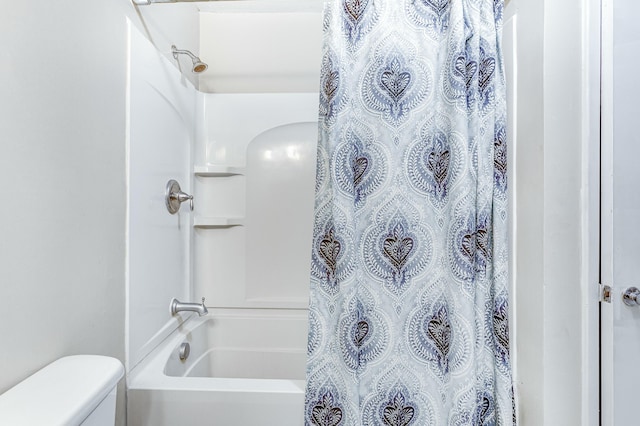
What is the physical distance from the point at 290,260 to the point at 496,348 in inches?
46.8

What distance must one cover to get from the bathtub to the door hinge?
2.79 feet

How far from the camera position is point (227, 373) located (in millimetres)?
1857

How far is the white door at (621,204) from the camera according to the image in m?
0.91

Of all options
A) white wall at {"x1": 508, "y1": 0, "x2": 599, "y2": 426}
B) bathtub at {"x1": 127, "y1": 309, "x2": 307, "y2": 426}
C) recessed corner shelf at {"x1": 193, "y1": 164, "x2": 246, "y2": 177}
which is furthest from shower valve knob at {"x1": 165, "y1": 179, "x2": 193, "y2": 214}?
white wall at {"x1": 508, "y1": 0, "x2": 599, "y2": 426}

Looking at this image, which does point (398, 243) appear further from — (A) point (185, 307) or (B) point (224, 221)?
(B) point (224, 221)

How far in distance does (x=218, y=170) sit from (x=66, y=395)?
1373mm

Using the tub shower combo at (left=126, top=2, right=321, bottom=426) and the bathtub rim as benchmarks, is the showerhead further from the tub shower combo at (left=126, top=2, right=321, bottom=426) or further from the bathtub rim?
the bathtub rim

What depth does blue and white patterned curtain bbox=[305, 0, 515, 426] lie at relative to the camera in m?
1.05

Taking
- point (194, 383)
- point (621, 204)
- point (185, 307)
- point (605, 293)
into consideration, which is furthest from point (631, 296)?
point (185, 307)

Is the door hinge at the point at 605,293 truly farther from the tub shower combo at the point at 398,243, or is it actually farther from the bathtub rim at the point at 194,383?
the bathtub rim at the point at 194,383

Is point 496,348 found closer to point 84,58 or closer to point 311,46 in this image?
point 84,58

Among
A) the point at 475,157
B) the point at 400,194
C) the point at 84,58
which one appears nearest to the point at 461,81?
A: the point at 475,157

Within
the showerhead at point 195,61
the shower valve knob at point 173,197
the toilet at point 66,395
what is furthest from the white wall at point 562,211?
the shower valve knob at point 173,197

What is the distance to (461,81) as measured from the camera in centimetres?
105
